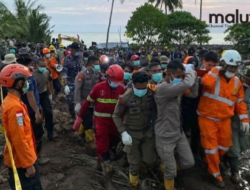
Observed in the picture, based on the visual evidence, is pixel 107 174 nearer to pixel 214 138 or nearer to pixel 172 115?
pixel 172 115

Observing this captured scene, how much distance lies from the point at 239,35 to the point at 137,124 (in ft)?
75.5

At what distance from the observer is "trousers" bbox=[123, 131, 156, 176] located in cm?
471

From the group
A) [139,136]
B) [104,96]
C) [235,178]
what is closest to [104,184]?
[139,136]

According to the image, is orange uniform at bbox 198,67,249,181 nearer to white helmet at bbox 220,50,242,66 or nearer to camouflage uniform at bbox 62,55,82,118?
white helmet at bbox 220,50,242,66

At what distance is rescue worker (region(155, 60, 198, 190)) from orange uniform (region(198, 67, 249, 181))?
301 millimetres

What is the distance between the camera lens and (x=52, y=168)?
580 centimetres

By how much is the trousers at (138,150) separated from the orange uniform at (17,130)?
61.5 inches

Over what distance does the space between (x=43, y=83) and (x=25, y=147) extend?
10.5 ft

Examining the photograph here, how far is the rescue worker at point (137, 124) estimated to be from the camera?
15.3ft

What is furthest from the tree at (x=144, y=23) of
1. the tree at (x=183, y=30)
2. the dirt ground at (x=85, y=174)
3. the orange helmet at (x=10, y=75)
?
the orange helmet at (x=10, y=75)

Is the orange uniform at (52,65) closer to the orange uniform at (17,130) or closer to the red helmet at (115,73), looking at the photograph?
the red helmet at (115,73)

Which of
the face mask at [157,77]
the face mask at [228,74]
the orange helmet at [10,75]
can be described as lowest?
the face mask at [157,77]

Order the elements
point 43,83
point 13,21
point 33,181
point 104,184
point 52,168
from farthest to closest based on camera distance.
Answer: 1. point 13,21
2. point 43,83
3. point 52,168
4. point 104,184
5. point 33,181

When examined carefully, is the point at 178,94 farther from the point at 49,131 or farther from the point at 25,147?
the point at 49,131
